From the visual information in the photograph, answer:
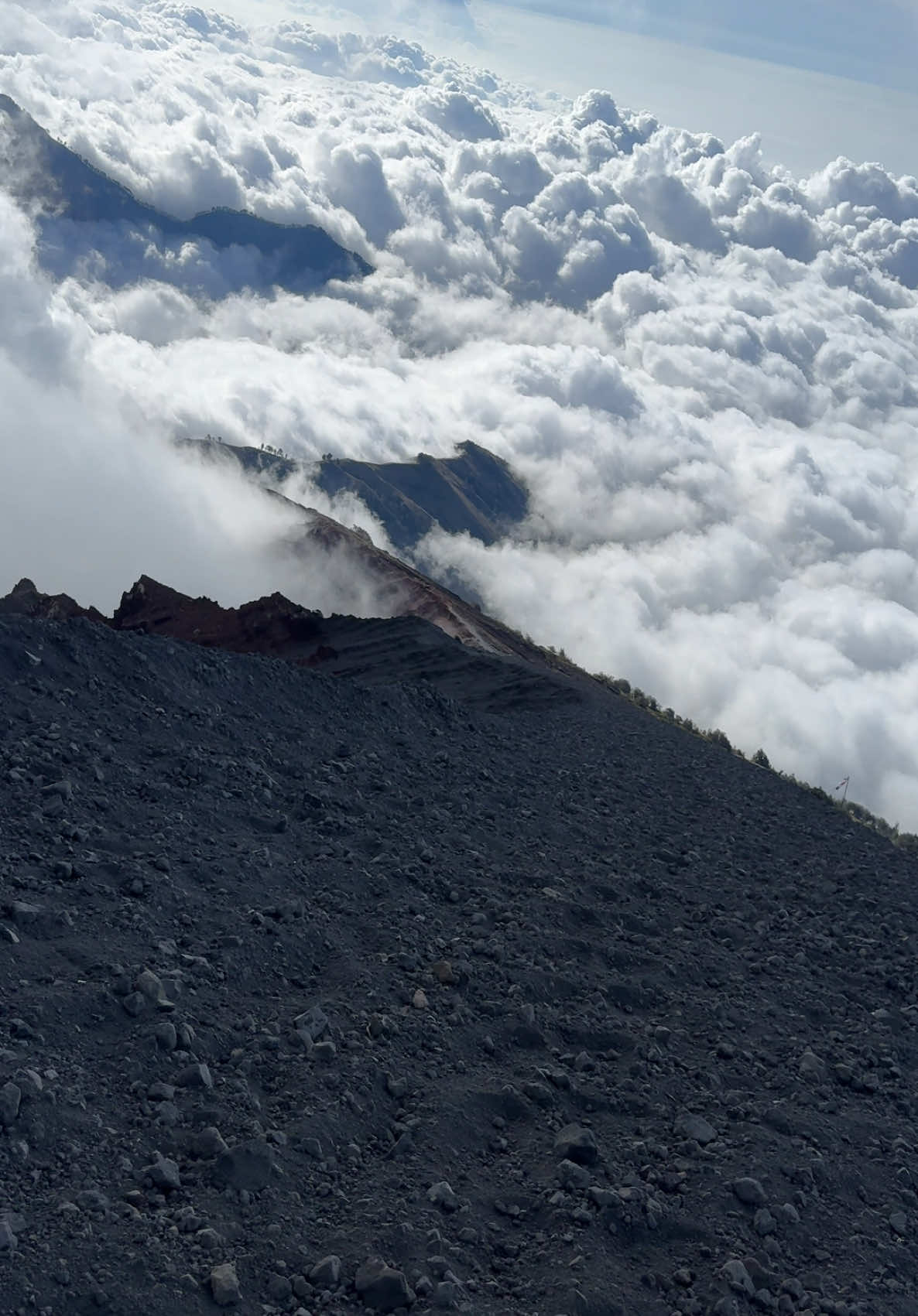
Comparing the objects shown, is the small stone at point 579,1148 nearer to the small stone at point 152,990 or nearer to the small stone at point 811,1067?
the small stone at point 811,1067

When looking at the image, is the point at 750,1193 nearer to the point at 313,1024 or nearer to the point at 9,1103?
the point at 313,1024

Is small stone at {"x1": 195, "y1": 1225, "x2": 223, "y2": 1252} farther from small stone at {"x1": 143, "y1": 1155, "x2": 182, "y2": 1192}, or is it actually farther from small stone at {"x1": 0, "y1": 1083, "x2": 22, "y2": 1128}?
small stone at {"x1": 0, "y1": 1083, "x2": 22, "y2": 1128}

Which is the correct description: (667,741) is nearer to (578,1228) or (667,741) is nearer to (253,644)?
(253,644)

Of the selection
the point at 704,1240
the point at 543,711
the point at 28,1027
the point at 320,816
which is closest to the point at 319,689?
the point at 320,816

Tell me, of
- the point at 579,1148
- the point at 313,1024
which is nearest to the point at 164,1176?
the point at 313,1024

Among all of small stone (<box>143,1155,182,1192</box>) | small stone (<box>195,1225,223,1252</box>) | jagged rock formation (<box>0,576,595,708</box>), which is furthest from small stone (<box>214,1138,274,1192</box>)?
jagged rock formation (<box>0,576,595,708</box>)

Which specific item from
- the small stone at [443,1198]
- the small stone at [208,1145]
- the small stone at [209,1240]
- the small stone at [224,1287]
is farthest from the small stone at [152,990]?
the small stone at [224,1287]
